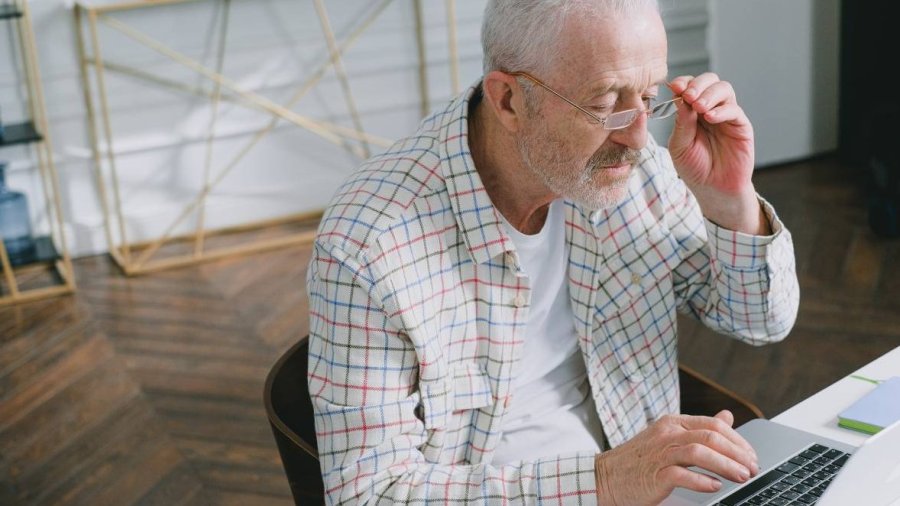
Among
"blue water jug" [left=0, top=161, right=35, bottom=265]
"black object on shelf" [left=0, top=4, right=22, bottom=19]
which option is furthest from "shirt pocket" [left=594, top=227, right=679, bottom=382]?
"blue water jug" [left=0, top=161, right=35, bottom=265]

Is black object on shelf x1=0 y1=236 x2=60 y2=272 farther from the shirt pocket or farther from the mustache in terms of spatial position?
the mustache

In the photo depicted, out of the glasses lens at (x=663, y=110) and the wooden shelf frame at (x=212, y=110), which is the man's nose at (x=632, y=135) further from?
the wooden shelf frame at (x=212, y=110)

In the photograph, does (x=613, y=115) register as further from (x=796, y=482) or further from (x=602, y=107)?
(x=796, y=482)

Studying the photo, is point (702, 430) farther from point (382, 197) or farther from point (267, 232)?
point (267, 232)

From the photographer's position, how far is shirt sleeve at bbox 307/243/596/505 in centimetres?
144

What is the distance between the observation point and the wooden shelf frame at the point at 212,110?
4.55m

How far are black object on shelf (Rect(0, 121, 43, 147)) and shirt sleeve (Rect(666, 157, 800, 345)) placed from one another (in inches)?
121

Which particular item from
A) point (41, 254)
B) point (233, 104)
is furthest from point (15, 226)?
point (233, 104)

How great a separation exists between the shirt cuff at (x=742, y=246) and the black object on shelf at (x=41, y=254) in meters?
3.34

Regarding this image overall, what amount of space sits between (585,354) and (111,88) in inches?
134

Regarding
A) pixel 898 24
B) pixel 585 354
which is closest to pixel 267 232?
pixel 898 24

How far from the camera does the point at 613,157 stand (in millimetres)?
1655

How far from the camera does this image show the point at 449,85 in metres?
5.18

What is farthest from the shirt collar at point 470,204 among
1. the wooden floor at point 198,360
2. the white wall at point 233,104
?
the white wall at point 233,104
